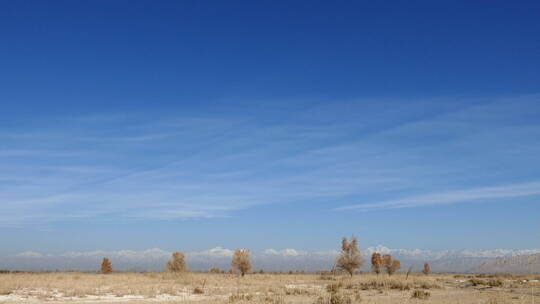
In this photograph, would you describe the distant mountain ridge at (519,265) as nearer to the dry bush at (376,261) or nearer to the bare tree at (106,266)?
the dry bush at (376,261)

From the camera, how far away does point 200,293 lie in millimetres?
35750

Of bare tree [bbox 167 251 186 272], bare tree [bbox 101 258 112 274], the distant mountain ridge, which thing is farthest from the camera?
bare tree [bbox 101 258 112 274]

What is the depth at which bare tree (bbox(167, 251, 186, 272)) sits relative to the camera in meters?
74.3

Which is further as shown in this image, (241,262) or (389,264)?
(389,264)

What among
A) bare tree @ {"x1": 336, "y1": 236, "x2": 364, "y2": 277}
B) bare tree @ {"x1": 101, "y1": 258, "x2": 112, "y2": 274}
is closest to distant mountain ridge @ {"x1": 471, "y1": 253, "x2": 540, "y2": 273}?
bare tree @ {"x1": 336, "y1": 236, "x2": 364, "y2": 277}

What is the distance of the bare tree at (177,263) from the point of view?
2926 inches

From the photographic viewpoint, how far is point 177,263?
247ft

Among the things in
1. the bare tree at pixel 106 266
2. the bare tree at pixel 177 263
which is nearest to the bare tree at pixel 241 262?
the bare tree at pixel 177 263

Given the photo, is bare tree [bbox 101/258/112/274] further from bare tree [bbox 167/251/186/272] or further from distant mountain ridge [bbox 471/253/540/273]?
distant mountain ridge [bbox 471/253/540/273]

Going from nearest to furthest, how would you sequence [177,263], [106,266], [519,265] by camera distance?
[519,265], [177,263], [106,266]

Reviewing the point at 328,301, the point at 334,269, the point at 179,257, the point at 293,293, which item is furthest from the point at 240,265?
the point at 334,269

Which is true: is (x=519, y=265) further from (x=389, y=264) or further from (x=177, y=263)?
(x=389, y=264)

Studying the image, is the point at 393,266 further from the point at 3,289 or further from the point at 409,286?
the point at 3,289

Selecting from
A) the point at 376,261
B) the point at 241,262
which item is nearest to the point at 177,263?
the point at 241,262
